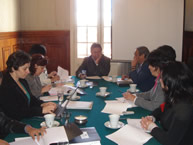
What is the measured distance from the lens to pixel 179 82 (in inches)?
57.1

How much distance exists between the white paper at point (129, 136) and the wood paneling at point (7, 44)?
3.40 meters

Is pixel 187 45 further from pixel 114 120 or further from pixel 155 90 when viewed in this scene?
pixel 114 120

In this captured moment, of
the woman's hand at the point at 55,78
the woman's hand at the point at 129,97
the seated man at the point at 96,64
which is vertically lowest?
the woman's hand at the point at 129,97

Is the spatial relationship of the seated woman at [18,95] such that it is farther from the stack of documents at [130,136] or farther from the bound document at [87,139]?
the stack of documents at [130,136]

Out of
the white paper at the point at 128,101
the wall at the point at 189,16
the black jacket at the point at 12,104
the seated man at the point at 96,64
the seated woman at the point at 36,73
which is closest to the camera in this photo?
the black jacket at the point at 12,104

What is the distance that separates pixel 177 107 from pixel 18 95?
1.24 m

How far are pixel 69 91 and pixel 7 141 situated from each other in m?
1.06

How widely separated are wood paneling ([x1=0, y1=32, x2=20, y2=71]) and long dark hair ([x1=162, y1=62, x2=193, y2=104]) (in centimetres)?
360

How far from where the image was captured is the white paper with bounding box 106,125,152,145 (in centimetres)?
143

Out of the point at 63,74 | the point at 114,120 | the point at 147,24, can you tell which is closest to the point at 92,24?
the point at 147,24

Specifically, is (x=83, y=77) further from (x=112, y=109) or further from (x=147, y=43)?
(x=147, y=43)

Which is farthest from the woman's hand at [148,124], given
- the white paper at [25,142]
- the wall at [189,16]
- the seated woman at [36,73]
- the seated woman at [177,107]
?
the wall at [189,16]

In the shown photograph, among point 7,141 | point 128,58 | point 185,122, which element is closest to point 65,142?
point 7,141

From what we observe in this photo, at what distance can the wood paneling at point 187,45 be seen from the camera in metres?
4.23
